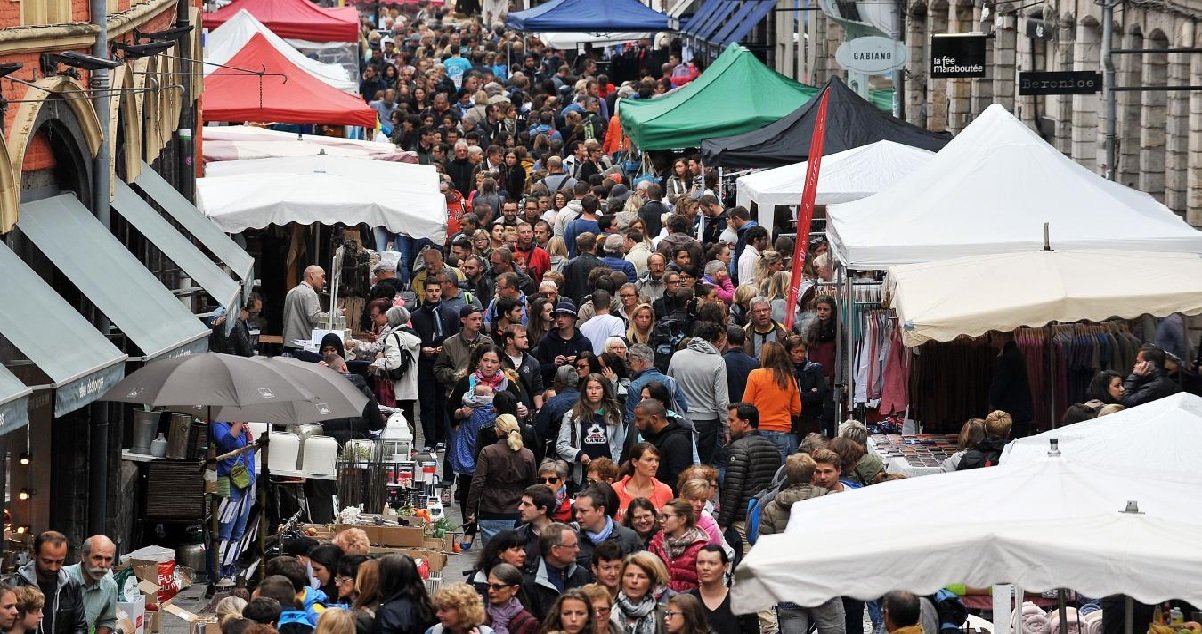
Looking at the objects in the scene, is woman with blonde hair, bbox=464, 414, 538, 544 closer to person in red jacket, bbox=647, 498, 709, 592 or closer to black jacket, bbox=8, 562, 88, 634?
person in red jacket, bbox=647, 498, 709, 592

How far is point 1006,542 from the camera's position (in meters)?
8.66

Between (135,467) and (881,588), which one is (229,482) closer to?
(135,467)

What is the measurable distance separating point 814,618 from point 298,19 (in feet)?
88.8

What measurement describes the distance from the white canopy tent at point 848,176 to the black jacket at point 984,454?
24.9ft

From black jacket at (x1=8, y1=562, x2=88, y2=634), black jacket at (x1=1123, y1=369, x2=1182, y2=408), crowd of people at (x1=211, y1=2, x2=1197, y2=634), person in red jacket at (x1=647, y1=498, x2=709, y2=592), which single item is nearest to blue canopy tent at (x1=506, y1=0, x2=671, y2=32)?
crowd of people at (x1=211, y1=2, x2=1197, y2=634)

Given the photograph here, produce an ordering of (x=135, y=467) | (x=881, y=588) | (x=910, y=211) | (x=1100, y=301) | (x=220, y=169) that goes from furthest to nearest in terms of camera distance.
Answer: (x=220, y=169)
(x=910, y=211)
(x=135, y=467)
(x=1100, y=301)
(x=881, y=588)

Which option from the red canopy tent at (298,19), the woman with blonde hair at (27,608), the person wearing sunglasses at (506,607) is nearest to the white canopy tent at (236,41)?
the red canopy tent at (298,19)

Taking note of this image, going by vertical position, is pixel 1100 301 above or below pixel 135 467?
above

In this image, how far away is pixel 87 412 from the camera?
1466 centimetres

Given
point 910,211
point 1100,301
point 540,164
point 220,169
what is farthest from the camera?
point 540,164

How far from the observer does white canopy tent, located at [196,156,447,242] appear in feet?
65.2

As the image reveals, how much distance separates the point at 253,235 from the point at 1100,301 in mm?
10750

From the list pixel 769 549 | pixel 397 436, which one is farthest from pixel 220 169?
pixel 769 549

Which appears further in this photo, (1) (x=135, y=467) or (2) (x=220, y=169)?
(2) (x=220, y=169)
